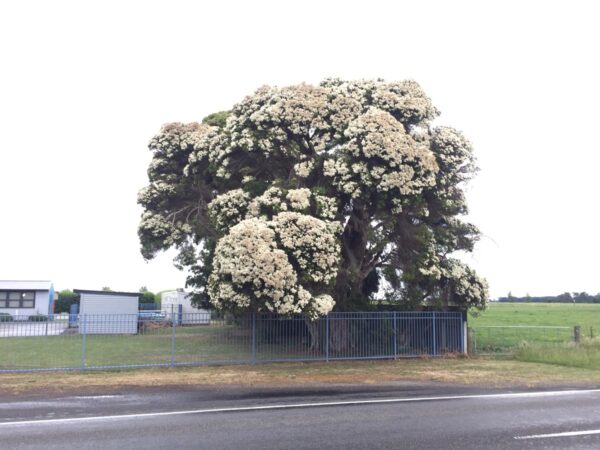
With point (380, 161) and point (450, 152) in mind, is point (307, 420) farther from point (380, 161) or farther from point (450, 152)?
point (450, 152)

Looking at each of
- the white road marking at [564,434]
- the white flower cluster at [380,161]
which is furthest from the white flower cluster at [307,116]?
the white road marking at [564,434]

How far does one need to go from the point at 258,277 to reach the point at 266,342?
3386 mm

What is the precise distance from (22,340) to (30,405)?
16.8m

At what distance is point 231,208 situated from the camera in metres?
19.3

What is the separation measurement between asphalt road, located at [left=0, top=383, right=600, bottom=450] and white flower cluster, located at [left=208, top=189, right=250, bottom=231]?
7671mm

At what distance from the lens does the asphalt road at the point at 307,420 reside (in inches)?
305

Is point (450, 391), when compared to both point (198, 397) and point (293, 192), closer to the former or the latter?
point (198, 397)

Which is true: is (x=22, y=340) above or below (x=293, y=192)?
below

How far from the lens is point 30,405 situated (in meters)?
11.0

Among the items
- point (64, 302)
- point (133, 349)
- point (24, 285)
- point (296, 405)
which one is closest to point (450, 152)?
point (296, 405)

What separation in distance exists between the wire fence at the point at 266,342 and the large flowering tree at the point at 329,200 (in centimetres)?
99

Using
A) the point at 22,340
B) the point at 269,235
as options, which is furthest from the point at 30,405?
the point at 22,340

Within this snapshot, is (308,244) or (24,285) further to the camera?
(24,285)

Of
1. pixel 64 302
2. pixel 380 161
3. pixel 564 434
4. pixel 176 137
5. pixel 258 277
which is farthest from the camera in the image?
pixel 64 302
